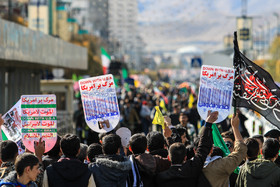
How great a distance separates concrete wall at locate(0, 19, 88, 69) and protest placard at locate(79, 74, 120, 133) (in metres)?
7.31

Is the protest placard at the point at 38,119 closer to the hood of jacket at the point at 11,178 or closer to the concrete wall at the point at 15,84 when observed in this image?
the hood of jacket at the point at 11,178

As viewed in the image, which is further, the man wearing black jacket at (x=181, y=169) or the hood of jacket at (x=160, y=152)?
the hood of jacket at (x=160, y=152)

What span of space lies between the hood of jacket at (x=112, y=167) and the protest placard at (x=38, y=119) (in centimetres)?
72

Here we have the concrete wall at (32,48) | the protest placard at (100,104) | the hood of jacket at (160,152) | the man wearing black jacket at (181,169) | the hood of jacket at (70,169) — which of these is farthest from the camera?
the concrete wall at (32,48)

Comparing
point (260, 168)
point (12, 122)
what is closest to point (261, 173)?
point (260, 168)

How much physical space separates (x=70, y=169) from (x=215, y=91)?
181cm

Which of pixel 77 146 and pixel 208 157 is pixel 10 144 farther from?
pixel 208 157

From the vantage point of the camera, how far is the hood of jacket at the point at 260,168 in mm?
6891

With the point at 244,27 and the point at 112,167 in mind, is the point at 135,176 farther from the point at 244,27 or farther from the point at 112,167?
the point at 244,27

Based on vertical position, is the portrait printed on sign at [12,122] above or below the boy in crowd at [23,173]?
above

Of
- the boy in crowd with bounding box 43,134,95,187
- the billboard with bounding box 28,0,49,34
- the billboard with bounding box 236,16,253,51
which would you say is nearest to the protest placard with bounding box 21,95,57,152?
the boy in crowd with bounding box 43,134,95,187

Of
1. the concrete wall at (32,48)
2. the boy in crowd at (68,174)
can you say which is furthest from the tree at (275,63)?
the boy in crowd at (68,174)

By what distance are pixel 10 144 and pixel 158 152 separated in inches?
65.3

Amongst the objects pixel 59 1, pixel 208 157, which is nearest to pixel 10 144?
pixel 208 157
